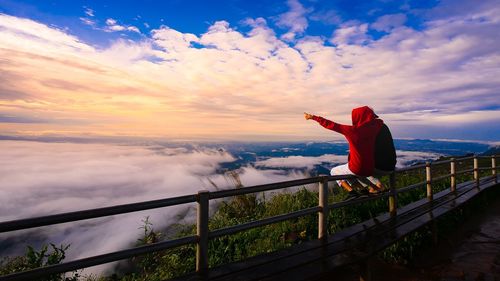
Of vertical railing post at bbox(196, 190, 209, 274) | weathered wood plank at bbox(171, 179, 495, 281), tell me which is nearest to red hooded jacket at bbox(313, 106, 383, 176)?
weathered wood plank at bbox(171, 179, 495, 281)

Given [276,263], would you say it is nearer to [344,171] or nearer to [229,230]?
[229,230]

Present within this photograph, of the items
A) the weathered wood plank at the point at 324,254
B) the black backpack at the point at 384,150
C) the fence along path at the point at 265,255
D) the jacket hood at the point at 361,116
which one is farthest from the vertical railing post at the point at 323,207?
the black backpack at the point at 384,150

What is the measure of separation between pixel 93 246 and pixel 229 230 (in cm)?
15506

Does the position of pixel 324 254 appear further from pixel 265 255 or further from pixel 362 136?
pixel 362 136

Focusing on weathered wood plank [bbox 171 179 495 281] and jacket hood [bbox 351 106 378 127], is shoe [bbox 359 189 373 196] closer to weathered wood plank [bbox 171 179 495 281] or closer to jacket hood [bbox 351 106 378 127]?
weathered wood plank [bbox 171 179 495 281]

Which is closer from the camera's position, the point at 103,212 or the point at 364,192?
the point at 103,212

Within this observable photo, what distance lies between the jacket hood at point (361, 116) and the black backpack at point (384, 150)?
371mm

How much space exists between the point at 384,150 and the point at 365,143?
56 centimetres

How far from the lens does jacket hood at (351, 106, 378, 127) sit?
5.41 metres

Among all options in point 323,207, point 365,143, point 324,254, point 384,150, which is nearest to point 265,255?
point 324,254

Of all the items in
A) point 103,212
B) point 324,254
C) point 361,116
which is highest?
point 361,116

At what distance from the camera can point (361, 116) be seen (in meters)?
5.43

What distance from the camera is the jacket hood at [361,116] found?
5.41m

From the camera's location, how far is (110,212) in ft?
10.3
